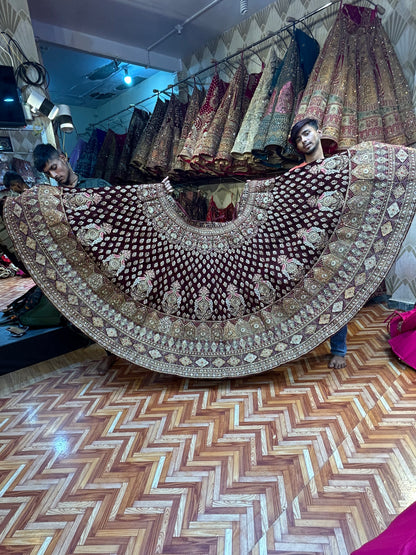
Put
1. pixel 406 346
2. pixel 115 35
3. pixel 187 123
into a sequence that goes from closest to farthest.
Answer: pixel 406 346, pixel 187 123, pixel 115 35

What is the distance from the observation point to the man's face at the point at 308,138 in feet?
5.70

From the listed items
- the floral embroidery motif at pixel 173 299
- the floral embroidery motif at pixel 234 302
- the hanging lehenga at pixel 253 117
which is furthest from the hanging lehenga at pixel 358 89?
the floral embroidery motif at pixel 173 299

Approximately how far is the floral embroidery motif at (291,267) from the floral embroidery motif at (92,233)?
0.89m

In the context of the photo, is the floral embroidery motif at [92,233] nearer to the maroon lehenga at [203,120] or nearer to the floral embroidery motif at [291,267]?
the floral embroidery motif at [291,267]

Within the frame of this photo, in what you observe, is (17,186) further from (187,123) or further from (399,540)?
(399,540)

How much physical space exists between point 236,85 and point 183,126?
64 cm

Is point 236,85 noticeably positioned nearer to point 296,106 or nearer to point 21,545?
point 296,106

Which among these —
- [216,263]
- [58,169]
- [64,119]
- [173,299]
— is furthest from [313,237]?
[64,119]

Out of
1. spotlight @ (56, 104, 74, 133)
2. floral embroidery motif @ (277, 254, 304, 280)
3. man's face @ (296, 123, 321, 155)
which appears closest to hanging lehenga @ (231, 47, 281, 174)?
man's face @ (296, 123, 321, 155)

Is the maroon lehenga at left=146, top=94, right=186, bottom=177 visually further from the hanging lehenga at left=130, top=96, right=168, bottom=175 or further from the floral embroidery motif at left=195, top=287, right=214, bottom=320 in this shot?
the floral embroidery motif at left=195, top=287, right=214, bottom=320

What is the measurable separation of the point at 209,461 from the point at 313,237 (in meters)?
1.09

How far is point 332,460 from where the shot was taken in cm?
122

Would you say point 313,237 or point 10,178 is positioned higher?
point 10,178

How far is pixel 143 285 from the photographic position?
1.73 meters
